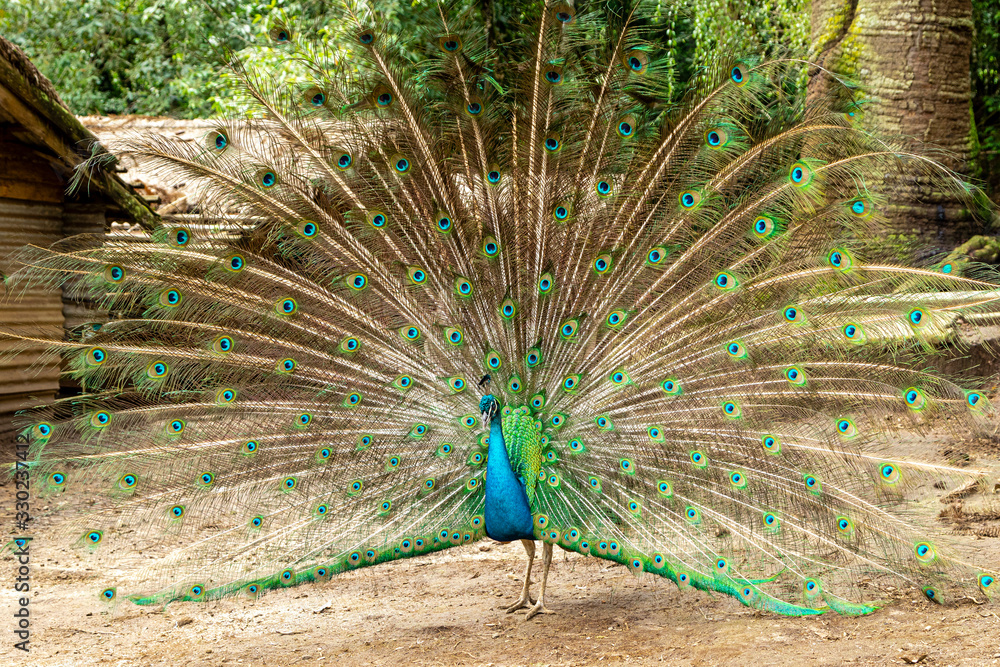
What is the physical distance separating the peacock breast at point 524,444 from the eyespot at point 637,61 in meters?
1.78

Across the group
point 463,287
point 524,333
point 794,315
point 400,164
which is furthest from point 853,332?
point 400,164

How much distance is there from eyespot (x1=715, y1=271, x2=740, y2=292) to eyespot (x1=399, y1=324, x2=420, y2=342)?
1547mm

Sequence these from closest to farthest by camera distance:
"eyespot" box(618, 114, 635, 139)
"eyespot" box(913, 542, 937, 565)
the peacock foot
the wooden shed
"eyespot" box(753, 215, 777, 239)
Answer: "eyespot" box(913, 542, 937, 565), "eyespot" box(753, 215, 777, 239), "eyespot" box(618, 114, 635, 139), the peacock foot, the wooden shed

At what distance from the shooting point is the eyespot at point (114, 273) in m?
4.12

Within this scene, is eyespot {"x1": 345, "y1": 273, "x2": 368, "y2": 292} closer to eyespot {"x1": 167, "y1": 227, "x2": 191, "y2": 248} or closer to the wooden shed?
eyespot {"x1": 167, "y1": 227, "x2": 191, "y2": 248}

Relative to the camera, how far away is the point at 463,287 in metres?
4.46

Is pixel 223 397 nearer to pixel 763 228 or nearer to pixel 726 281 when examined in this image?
pixel 726 281

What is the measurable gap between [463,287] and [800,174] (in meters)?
1.73

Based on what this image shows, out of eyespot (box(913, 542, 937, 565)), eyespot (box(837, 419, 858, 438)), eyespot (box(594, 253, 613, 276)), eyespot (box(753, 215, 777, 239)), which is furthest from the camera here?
eyespot (box(594, 253, 613, 276))

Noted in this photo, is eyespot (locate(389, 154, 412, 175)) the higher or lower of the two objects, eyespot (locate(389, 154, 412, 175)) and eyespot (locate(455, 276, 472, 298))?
the higher

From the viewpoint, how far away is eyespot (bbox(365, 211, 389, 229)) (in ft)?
14.6

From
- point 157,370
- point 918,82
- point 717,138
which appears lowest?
point 157,370

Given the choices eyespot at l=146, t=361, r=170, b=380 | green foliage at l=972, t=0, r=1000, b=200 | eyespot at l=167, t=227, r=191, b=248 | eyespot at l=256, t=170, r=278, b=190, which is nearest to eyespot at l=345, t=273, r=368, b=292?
eyespot at l=256, t=170, r=278, b=190

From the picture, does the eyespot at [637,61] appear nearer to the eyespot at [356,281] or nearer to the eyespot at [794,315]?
the eyespot at [794,315]
